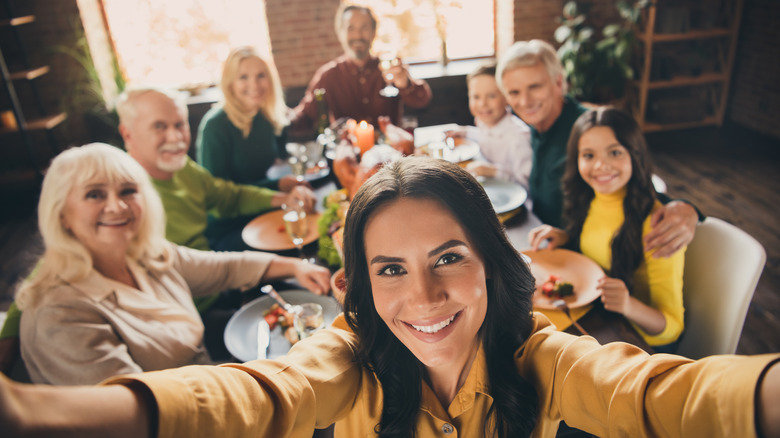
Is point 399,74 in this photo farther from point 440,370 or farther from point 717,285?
point 440,370

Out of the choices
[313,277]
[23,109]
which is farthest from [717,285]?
[23,109]

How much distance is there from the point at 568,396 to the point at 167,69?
562 cm

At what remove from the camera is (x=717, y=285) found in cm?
153

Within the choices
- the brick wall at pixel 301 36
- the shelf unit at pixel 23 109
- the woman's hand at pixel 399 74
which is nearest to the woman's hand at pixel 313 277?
the woman's hand at pixel 399 74

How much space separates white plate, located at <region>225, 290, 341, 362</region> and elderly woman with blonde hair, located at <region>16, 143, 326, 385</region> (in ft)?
0.30

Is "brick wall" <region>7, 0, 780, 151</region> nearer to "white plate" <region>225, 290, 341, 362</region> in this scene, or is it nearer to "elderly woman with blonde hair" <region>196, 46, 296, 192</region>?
"elderly woman with blonde hair" <region>196, 46, 296, 192</region>

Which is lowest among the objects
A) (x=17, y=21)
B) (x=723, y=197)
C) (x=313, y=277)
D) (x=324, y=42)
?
(x=723, y=197)

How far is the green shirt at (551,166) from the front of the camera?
7.27 feet

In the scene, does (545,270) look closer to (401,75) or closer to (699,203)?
(401,75)

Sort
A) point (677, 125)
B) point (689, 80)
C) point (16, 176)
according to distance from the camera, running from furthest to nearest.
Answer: point (677, 125) → point (689, 80) → point (16, 176)

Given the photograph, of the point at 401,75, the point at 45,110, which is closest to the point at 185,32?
the point at 45,110

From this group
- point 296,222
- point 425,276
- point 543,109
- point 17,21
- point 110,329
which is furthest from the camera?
point 17,21

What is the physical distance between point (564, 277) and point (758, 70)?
4984 mm

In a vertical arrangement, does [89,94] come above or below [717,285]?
above
